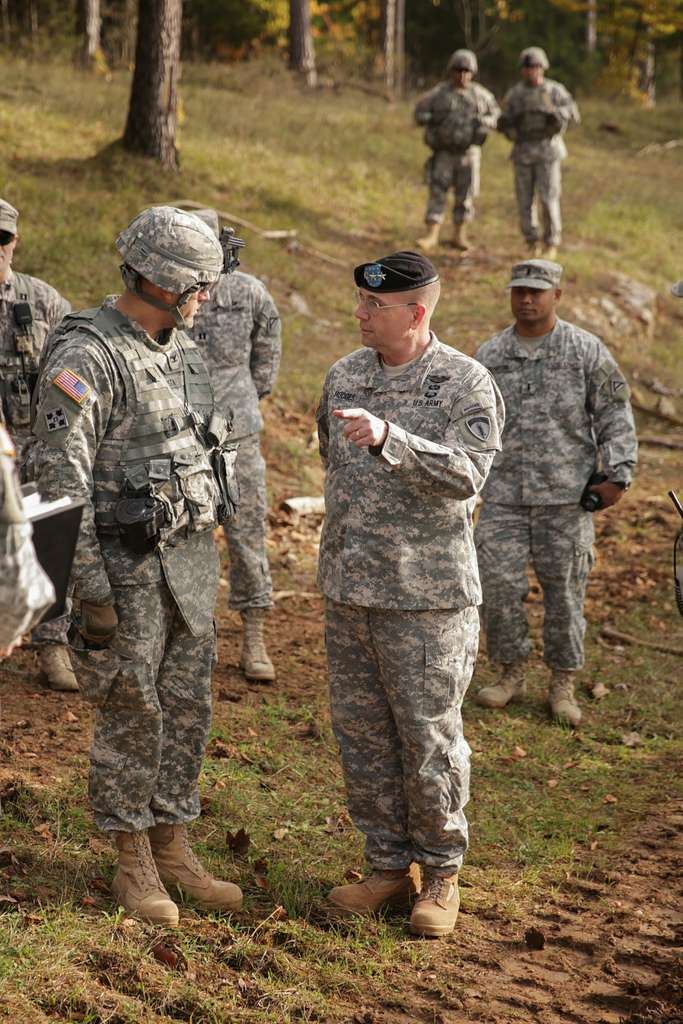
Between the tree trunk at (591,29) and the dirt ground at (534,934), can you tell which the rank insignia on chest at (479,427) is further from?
the tree trunk at (591,29)

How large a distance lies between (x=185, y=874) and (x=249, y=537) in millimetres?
2627

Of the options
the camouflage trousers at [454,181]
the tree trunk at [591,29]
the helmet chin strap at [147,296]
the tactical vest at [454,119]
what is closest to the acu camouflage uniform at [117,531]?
the helmet chin strap at [147,296]

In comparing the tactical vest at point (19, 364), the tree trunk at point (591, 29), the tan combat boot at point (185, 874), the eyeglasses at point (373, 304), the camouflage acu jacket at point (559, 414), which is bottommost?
the tan combat boot at point (185, 874)

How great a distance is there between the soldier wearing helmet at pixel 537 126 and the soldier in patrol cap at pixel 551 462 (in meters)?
9.19

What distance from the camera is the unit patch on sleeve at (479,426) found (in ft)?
13.8

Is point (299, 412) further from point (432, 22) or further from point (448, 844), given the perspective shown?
point (432, 22)

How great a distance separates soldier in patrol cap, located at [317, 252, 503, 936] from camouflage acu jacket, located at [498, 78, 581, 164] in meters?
11.7

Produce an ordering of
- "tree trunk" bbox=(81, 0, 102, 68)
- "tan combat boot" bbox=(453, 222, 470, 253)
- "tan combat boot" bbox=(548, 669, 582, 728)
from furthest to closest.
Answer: "tree trunk" bbox=(81, 0, 102, 68)
"tan combat boot" bbox=(453, 222, 470, 253)
"tan combat boot" bbox=(548, 669, 582, 728)

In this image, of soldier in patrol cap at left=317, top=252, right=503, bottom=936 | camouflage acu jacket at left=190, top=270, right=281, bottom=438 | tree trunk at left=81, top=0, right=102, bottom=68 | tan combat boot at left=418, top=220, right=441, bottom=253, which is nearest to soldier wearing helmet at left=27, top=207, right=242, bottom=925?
soldier in patrol cap at left=317, top=252, right=503, bottom=936

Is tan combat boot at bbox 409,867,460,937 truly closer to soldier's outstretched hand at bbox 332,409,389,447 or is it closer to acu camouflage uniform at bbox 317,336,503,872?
acu camouflage uniform at bbox 317,336,503,872

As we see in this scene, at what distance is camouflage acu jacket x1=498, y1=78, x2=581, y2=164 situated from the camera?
49.5 feet

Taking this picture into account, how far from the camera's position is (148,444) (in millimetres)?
4082

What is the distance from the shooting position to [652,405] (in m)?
14.0

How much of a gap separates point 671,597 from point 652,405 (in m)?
5.44
